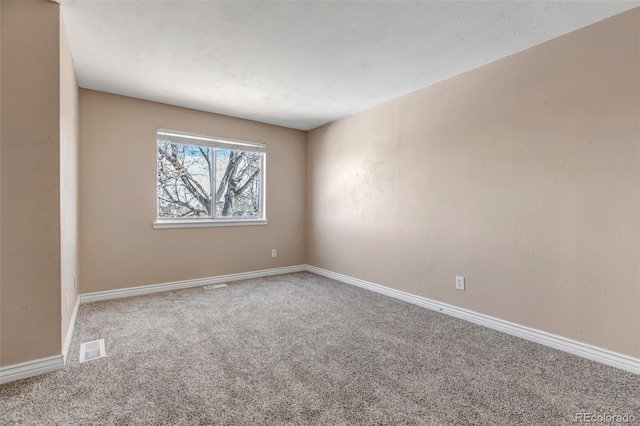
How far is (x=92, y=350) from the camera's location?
2.22 metres

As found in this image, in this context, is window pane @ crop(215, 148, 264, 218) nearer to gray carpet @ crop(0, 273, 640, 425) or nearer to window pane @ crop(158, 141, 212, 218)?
window pane @ crop(158, 141, 212, 218)

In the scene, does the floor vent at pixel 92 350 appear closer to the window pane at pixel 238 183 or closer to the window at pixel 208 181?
the window at pixel 208 181

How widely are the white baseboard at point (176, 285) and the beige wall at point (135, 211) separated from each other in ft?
0.20

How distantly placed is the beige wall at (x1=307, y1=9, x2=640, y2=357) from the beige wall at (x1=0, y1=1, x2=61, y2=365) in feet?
9.80

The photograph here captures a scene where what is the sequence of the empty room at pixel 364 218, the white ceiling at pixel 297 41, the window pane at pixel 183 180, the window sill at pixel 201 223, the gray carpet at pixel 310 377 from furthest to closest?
the window pane at pixel 183 180 → the window sill at pixel 201 223 → the white ceiling at pixel 297 41 → the empty room at pixel 364 218 → the gray carpet at pixel 310 377

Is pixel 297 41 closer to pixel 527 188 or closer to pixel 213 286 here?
pixel 527 188

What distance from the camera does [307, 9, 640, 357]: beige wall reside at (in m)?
2.01

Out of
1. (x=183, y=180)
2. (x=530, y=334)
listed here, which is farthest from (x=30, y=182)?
(x=530, y=334)

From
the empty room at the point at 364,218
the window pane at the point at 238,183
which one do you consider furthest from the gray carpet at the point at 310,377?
the window pane at the point at 238,183

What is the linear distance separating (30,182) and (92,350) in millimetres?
1226

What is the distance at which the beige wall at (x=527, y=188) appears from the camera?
2.01 m

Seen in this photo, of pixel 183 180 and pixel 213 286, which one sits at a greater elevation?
pixel 183 180

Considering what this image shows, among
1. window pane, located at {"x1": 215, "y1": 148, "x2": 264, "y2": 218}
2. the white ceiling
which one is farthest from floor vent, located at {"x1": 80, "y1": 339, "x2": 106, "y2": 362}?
the white ceiling

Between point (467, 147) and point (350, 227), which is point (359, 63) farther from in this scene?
point (350, 227)
